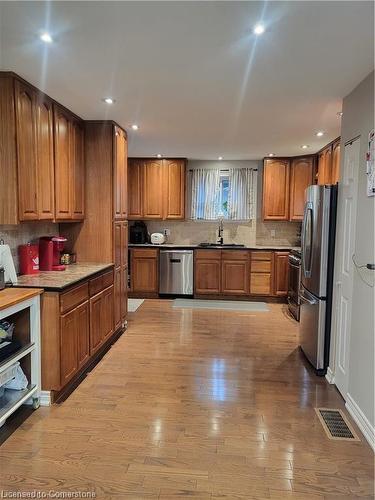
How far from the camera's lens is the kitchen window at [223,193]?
6492 millimetres

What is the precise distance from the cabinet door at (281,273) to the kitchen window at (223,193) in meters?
1.01

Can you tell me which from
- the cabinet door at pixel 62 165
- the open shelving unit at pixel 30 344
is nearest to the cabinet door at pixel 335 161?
the cabinet door at pixel 62 165

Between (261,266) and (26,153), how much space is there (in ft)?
13.8

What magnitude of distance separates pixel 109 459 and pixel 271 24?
8.47 ft

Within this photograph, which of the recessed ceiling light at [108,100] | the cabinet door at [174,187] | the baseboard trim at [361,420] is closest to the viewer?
the baseboard trim at [361,420]

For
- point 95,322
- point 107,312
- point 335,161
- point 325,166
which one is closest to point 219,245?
point 325,166

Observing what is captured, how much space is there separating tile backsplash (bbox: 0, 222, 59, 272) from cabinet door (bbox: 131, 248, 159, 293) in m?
2.37

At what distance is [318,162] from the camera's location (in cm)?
560

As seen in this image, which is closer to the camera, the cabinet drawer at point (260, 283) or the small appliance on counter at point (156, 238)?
the cabinet drawer at point (260, 283)

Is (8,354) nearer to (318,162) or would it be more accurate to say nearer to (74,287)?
(74,287)

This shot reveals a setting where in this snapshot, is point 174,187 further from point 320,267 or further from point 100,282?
point 320,267

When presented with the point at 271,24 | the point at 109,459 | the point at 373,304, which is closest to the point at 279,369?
the point at 373,304

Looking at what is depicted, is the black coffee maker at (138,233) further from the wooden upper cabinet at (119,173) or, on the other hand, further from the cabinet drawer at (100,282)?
Result: the cabinet drawer at (100,282)

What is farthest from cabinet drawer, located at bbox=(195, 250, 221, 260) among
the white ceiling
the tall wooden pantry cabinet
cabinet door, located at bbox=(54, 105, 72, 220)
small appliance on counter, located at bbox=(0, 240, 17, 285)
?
small appliance on counter, located at bbox=(0, 240, 17, 285)
